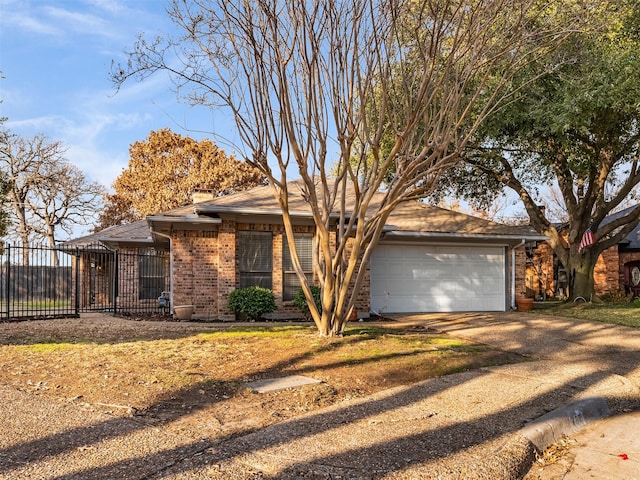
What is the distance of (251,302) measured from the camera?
1260 centimetres

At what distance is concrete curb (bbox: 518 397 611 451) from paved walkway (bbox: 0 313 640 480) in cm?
1

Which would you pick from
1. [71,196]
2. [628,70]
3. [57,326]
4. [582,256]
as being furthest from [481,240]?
[71,196]

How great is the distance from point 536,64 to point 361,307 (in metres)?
7.38

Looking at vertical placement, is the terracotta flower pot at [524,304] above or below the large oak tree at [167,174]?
below

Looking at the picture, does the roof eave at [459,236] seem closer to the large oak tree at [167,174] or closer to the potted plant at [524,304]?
the potted plant at [524,304]

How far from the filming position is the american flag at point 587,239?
17906mm

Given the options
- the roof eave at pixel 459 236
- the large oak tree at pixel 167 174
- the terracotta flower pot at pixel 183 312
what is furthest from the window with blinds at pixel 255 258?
the large oak tree at pixel 167 174

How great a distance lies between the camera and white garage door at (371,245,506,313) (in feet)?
50.7

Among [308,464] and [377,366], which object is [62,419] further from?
[377,366]

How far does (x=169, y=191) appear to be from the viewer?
32375mm

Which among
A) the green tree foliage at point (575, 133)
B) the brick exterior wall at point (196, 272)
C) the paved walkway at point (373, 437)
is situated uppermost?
the green tree foliage at point (575, 133)

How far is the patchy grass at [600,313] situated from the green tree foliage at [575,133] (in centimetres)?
119

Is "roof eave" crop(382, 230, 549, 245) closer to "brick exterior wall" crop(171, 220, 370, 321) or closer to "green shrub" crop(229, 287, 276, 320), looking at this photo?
"green shrub" crop(229, 287, 276, 320)

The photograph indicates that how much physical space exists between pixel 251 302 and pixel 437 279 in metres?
6.14
